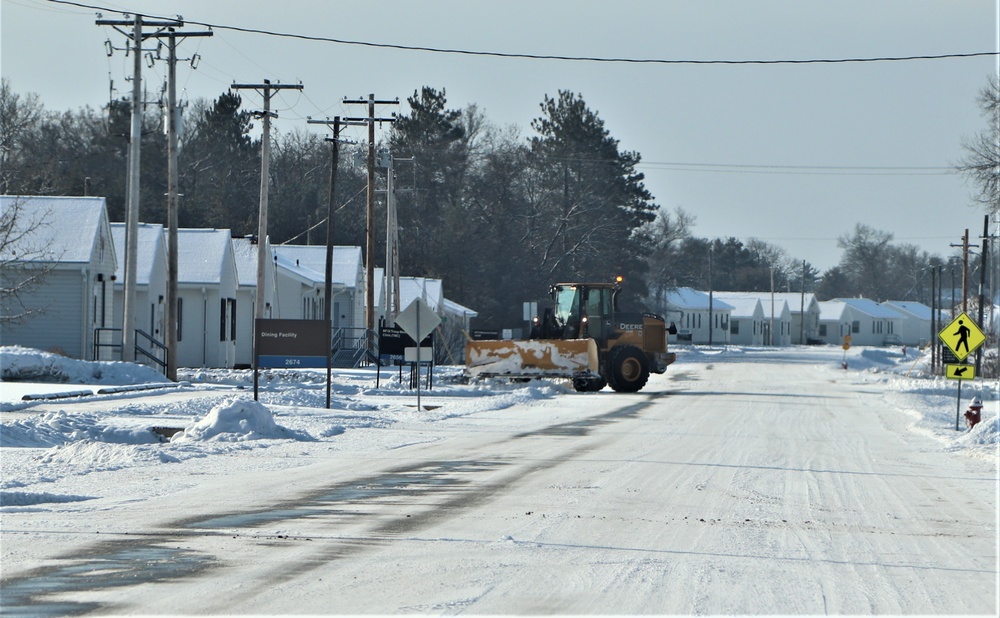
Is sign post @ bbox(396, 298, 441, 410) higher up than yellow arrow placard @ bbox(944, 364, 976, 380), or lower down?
higher up

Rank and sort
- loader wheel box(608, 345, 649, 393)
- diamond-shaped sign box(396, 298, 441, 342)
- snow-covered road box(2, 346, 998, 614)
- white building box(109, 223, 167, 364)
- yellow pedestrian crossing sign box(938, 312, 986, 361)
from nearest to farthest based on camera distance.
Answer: snow-covered road box(2, 346, 998, 614), yellow pedestrian crossing sign box(938, 312, 986, 361), diamond-shaped sign box(396, 298, 441, 342), loader wheel box(608, 345, 649, 393), white building box(109, 223, 167, 364)

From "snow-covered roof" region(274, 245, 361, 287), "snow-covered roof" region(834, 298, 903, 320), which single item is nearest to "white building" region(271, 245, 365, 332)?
"snow-covered roof" region(274, 245, 361, 287)

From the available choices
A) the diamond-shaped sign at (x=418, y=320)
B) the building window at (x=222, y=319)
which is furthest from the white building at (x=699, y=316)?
the diamond-shaped sign at (x=418, y=320)

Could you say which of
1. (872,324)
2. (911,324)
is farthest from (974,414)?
(911,324)

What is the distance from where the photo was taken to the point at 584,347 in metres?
36.9

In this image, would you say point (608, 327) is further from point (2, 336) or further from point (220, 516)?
point (220, 516)

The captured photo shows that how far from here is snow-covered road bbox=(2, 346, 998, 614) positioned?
7793mm

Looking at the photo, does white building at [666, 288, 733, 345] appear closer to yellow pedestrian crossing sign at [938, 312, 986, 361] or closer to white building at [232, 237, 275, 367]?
white building at [232, 237, 275, 367]

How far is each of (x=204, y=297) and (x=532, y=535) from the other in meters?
37.0

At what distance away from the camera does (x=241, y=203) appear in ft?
257

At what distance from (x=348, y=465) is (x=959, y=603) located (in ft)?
30.8

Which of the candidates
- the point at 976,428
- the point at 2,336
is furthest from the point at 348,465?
the point at 2,336

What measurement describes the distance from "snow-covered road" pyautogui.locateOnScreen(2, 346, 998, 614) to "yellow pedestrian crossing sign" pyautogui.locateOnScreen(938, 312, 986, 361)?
6281 millimetres

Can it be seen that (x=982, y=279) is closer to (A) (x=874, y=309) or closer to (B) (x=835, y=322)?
(B) (x=835, y=322)
